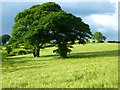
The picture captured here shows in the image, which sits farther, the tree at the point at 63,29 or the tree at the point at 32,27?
the tree at the point at 32,27

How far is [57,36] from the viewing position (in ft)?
159

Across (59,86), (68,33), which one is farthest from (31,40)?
(59,86)

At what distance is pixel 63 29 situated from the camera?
4828 centimetres

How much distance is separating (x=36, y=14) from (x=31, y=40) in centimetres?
590

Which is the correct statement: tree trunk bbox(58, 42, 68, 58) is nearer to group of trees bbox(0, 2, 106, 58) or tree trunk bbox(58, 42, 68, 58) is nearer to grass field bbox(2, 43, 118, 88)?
group of trees bbox(0, 2, 106, 58)

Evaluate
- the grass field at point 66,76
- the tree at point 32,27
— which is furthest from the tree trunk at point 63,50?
the grass field at point 66,76

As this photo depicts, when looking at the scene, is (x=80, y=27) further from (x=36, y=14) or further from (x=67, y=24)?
(x=36, y=14)

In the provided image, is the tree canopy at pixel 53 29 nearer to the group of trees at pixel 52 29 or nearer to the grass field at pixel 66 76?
the group of trees at pixel 52 29

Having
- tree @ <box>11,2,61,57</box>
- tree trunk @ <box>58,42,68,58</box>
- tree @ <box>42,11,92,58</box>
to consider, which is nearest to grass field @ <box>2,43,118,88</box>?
tree @ <box>42,11,92,58</box>

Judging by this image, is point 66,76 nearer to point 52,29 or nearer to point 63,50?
point 52,29

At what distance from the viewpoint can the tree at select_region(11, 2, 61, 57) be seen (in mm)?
47562

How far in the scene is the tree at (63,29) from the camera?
151ft

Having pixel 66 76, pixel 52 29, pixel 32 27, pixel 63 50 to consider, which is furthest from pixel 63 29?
pixel 66 76

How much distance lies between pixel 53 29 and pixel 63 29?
92.6 inches
